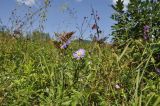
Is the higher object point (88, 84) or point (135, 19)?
point (135, 19)

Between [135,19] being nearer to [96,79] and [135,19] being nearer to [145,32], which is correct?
[145,32]

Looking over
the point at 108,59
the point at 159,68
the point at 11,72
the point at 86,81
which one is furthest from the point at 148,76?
the point at 11,72

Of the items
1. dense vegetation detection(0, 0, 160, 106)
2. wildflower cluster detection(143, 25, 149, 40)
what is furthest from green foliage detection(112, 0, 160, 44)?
wildflower cluster detection(143, 25, 149, 40)

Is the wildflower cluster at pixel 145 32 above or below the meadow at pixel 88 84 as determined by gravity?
above

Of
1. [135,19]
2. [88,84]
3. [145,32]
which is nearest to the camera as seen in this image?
[88,84]

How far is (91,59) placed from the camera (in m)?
3.22

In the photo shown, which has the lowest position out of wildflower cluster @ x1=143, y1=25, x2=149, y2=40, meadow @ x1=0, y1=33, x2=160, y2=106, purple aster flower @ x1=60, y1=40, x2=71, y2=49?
meadow @ x1=0, y1=33, x2=160, y2=106

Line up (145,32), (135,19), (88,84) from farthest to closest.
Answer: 1. (135,19)
2. (145,32)
3. (88,84)

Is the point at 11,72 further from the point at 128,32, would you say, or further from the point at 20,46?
the point at 20,46

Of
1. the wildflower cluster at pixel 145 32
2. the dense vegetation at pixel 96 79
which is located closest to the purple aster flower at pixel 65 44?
the dense vegetation at pixel 96 79

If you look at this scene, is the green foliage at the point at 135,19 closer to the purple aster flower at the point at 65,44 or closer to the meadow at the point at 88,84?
the meadow at the point at 88,84

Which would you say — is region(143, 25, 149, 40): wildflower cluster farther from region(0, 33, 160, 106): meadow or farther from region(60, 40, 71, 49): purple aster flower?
region(60, 40, 71, 49): purple aster flower

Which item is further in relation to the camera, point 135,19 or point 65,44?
point 135,19

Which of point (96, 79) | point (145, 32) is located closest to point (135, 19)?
point (145, 32)
